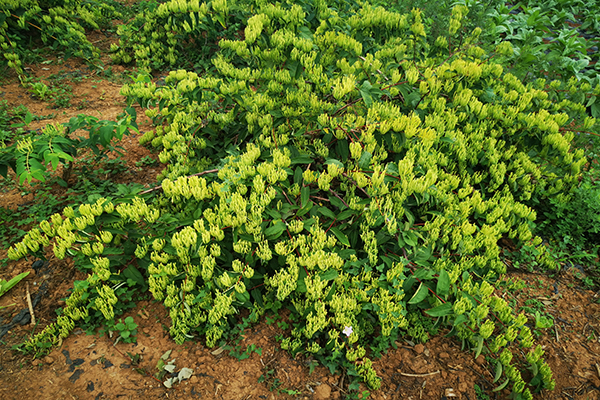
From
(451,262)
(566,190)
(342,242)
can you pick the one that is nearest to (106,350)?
(342,242)

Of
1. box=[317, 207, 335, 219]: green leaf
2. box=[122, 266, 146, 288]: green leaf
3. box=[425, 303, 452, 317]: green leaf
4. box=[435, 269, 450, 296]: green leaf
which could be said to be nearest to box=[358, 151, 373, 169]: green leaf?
box=[317, 207, 335, 219]: green leaf

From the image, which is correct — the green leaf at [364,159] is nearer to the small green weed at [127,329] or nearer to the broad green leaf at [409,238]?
Result: the broad green leaf at [409,238]

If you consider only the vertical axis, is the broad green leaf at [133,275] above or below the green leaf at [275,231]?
below

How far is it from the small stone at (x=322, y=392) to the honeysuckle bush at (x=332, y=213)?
115mm

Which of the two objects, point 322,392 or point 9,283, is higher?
point 9,283

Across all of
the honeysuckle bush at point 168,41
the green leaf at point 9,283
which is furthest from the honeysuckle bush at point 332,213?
the honeysuckle bush at point 168,41

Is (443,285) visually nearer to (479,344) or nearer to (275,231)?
(479,344)

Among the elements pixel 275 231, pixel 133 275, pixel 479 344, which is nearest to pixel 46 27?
pixel 133 275

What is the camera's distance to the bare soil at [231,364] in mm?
1755

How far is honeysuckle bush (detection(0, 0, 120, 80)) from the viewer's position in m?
4.11

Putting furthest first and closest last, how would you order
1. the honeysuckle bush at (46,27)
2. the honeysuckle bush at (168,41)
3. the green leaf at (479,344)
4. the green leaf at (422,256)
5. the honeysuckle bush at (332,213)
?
the honeysuckle bush at (168,41) < the honeysuckle bush at (46,27) < the green leaf at (422,256) < the honeysuckle bush at (332,213) < the green leaf at (479,344)

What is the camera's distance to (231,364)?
6.21 ft

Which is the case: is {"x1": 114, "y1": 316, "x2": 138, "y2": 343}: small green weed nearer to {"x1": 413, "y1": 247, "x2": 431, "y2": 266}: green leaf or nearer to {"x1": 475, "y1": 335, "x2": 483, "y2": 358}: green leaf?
{"x1": 413, "y1": 247, "x2": 431, "y2": 266}: green leaf

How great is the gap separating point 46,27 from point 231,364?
4879 millimetres
